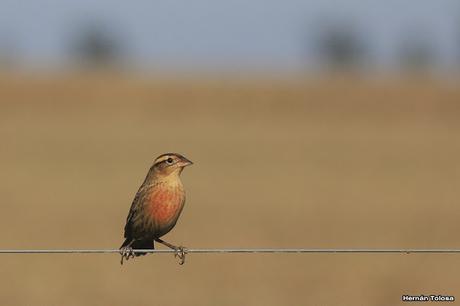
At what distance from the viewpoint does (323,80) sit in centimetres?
5769

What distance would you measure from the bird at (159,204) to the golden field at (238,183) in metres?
5.89

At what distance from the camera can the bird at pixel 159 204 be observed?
26.0ft

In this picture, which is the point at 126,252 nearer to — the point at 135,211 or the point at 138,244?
the point at 135,211

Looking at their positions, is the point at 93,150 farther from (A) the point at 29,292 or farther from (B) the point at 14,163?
(A) the point at 29,292

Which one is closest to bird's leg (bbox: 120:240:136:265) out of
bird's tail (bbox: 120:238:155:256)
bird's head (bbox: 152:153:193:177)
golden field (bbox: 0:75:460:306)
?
bird's tail (bbox: 120:238:155:256)

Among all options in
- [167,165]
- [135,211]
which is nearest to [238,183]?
[135,211]

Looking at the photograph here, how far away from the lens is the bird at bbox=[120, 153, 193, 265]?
7.93m

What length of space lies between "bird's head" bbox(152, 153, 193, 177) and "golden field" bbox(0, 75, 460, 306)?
6.03 meters

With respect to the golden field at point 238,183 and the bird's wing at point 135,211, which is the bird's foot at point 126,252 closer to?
the bird's wing at point 135,211

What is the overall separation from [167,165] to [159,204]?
0.32 metres

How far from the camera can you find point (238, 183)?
2925cm

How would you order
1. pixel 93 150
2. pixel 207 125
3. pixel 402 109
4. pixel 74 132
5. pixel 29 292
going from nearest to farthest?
pixel 29 292 < pixel 93 150 < pixel 74 132 < pixel 207 125 < pixel 402 109

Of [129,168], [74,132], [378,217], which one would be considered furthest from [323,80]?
[378,217]

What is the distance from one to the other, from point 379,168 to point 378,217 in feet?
31.5
